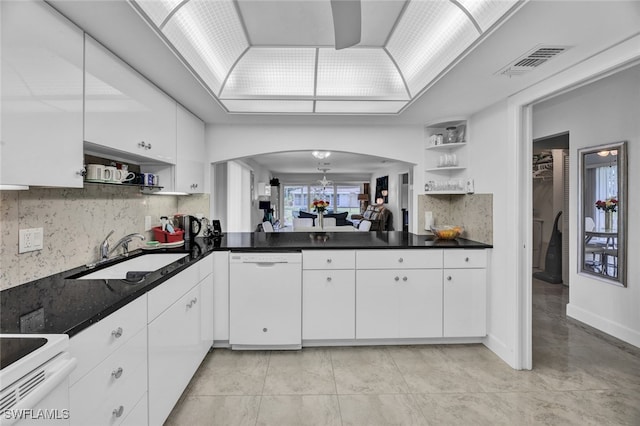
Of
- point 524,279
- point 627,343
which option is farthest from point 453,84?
point 627,343

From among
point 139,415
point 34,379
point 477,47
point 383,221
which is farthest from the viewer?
point 383,221

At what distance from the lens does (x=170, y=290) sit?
1827 millimetres

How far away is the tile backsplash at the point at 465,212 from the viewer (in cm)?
291

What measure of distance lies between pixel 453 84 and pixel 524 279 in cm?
162

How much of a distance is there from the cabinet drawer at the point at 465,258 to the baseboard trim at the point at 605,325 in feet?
4.98

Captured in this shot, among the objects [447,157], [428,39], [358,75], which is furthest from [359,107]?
[447,157]

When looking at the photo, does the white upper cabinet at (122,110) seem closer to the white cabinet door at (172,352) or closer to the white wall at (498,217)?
Result: the white cabinet door at (172,352)

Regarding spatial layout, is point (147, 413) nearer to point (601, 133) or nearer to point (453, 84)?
point (453, 84)

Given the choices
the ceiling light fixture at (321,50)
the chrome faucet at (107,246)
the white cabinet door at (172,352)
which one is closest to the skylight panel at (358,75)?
the ceiling light fixture at (321,50)

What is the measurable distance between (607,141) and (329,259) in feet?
10.2

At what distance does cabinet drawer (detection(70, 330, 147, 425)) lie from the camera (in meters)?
1.11

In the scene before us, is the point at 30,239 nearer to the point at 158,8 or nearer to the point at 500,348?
the point at 158,8

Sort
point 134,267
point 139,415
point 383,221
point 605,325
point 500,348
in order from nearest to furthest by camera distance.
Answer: point 139,415, point 134,267, point 500,348, point 605,325, point 383,221

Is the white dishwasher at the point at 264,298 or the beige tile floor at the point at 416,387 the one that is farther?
the white dishwasher at the point at 264,298
